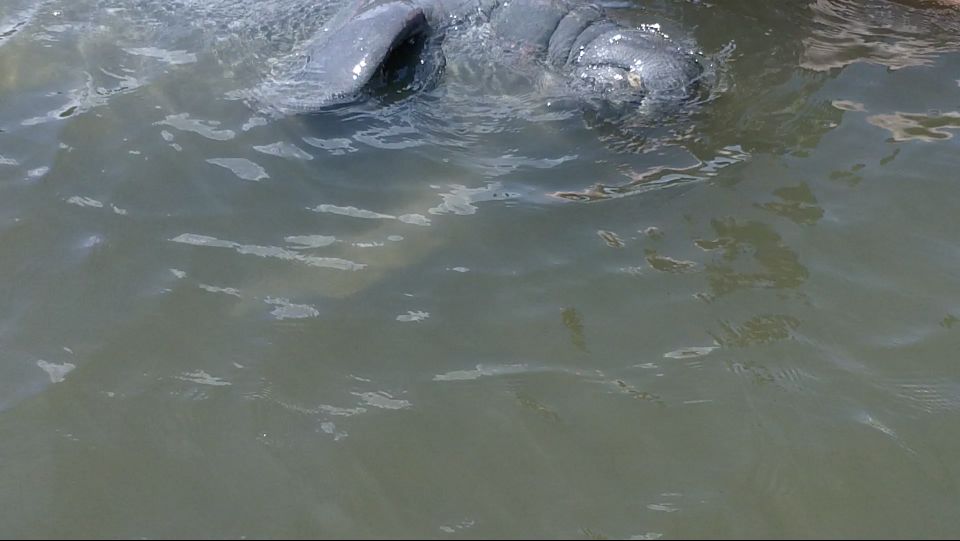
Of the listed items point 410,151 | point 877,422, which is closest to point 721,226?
point 877,422

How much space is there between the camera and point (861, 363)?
142 inches

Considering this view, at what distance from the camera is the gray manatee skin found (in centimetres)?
513

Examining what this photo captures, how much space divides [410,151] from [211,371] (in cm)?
186

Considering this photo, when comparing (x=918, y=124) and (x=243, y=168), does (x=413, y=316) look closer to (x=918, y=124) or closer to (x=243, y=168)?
(x=243, y=168)

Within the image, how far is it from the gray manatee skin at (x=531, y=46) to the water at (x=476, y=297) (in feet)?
0.52

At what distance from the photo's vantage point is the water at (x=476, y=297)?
3.15m

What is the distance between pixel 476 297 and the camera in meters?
4.00

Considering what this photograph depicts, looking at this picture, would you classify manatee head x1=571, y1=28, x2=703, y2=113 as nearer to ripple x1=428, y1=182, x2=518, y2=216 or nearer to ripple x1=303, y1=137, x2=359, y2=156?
ripple x1=428, y1=182, x2=518, y2=216

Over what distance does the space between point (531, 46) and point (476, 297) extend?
6.92ft

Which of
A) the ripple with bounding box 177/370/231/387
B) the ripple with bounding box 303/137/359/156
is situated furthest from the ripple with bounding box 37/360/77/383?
the ripple with bounding box 303/137/359/156

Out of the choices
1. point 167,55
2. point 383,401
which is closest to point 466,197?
point 383,401

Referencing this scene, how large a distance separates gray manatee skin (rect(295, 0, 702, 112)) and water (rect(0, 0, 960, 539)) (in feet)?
0.52

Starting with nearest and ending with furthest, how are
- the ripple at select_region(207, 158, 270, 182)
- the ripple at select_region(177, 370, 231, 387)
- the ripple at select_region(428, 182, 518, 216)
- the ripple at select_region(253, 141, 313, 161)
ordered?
the ripple at select_region(177, 370, 231, 387) → the ripple at select_region(428, 182, 518, 216) → the ripple at select_region(207, 158, 270, 182) → the ripple at select_region(253, 141, 313, 161)

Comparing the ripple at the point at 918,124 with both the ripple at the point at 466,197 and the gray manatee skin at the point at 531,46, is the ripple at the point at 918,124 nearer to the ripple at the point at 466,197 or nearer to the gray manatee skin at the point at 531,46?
the gray manatee skin at the point at 531,46
